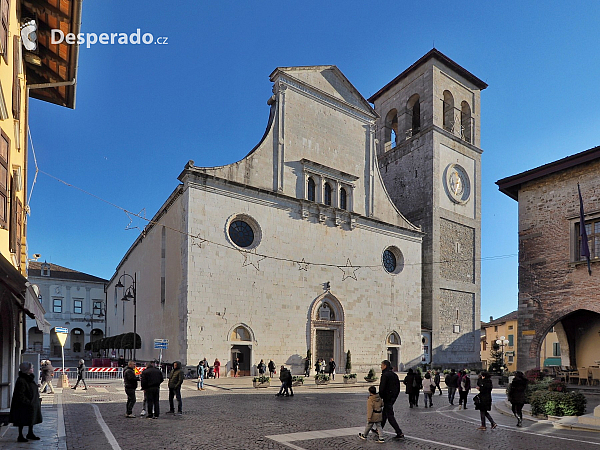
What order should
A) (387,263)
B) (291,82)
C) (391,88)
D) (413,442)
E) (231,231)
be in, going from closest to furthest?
1. (413,442)
2. (231,231)
3. (291,82)
4. (387,263)
5. (391,88)

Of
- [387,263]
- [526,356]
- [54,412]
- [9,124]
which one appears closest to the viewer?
[9,124]

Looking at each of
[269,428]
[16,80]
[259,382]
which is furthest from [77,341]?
[269,428]

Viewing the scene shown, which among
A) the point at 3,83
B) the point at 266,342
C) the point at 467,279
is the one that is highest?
the point at 3,83

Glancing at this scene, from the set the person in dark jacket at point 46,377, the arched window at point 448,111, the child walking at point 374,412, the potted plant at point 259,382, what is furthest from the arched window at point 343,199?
the child walking at point 374,412

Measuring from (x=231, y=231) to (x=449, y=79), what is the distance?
2458cm

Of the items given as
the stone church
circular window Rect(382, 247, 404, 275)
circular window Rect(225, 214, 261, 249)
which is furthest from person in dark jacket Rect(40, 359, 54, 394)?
circular window Rect(382, 247, 404, 275)

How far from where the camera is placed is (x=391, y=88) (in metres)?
45.3

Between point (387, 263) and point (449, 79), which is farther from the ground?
point (449, 79)

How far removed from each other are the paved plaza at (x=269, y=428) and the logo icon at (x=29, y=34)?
10.2 m

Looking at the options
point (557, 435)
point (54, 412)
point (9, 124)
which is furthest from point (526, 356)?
point (9, 124)

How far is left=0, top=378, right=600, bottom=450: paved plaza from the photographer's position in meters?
9.74

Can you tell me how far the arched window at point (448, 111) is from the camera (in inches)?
1651

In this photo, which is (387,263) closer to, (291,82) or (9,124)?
(291,82)

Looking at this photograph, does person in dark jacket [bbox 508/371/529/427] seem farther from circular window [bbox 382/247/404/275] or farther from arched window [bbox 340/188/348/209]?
circular window [bbox 382/247/404/275]
